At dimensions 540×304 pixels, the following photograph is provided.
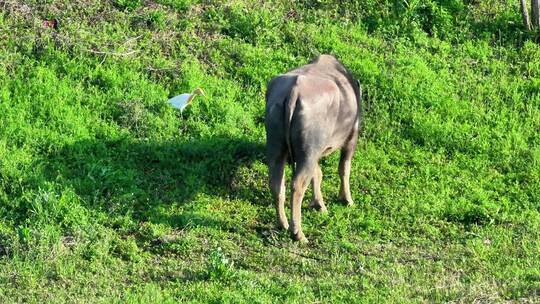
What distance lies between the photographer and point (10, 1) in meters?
11.7

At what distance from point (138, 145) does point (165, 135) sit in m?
0.35

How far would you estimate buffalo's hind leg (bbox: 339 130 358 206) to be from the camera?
9.89m

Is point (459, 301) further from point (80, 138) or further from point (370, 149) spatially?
point (80, 138)

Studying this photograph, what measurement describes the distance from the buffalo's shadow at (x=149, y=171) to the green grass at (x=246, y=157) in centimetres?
2

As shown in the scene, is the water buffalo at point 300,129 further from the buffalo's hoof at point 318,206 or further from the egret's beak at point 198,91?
the egret's beak at point 198,91

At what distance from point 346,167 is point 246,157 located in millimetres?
1079

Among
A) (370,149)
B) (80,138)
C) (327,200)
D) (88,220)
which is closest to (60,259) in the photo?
(88,220)

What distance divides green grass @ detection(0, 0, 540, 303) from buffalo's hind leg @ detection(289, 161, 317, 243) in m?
0.13

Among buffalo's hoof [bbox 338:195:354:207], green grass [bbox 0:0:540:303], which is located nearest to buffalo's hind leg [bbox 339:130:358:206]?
buffalo's hoof [bbox 338:195:354:207]

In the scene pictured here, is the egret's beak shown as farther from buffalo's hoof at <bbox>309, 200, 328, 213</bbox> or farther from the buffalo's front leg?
buffalo's hoof at <bbox>309, 200, 328, 213</bbox>

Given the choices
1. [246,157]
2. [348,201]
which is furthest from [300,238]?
[246,157]

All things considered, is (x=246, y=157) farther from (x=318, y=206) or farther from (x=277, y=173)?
(x=277, y=173)

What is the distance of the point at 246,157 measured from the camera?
33.8ft

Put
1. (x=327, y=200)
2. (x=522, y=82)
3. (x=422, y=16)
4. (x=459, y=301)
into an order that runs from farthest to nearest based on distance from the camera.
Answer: (x=422, y=16) < (x=522, y=82) < (x=327, y=200) < (x=459, y=301)
